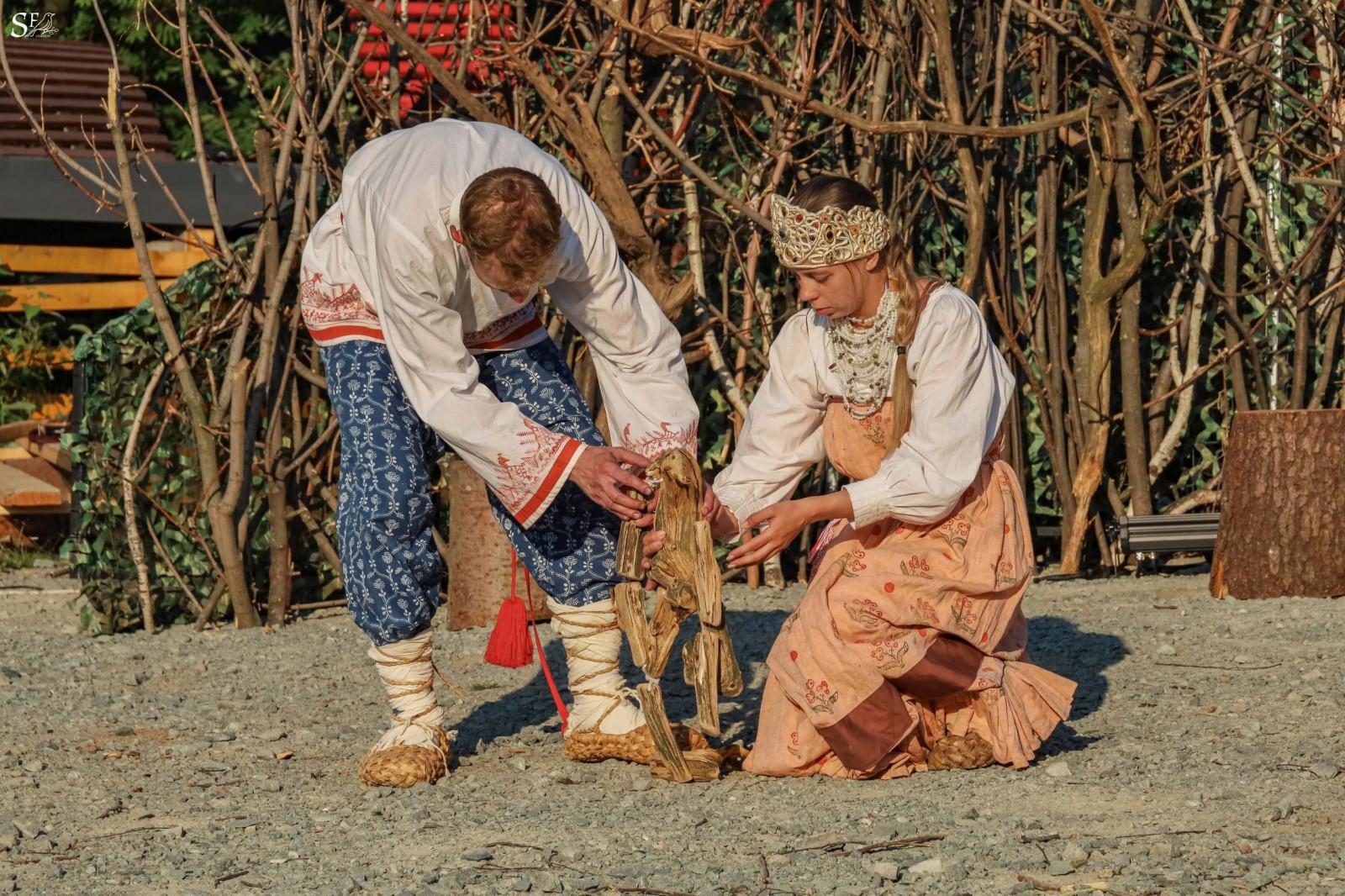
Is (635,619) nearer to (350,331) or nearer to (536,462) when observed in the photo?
(536,462)

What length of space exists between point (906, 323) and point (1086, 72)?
2912 millimetres

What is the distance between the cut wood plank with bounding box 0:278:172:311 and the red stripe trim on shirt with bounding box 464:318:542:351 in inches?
175

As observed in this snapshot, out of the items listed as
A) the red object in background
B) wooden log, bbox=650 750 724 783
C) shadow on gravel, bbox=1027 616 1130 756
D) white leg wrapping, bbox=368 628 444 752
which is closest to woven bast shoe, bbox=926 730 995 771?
shadow on gravel, bbox=1027 616 1130 756

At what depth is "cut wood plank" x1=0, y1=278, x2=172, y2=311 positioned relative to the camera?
26.0ft

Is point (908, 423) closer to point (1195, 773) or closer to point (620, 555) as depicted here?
point (620, 555)

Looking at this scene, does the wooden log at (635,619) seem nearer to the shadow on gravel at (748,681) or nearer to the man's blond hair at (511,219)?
the shadow on gravel at (748,681)

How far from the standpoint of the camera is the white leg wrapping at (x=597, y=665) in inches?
152

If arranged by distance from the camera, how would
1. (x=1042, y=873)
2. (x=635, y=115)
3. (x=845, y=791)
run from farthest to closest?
(x=635, y=115), (x=845, y=791), (x=1042, y=873)

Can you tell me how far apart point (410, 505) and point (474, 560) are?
1965 millimetres

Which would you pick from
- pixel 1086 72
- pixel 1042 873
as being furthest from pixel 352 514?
pixel 1086 72

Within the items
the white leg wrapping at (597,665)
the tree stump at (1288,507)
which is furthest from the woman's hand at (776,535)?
the tree stump at (1288,507)

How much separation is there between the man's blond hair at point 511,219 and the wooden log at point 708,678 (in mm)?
882

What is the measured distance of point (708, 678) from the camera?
136 inches

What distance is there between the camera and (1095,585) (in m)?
5.89
